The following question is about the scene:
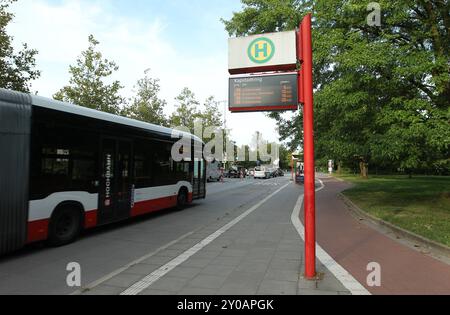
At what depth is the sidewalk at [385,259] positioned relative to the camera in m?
5.04

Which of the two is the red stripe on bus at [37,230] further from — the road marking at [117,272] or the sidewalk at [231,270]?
the sidewalk at [231,270]

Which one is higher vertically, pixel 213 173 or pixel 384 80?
pixel 384 80

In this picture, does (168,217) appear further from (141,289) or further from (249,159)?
(249,159)

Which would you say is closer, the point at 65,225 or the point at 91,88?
the point at 65,225

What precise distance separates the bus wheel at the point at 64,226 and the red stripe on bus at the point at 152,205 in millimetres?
2279

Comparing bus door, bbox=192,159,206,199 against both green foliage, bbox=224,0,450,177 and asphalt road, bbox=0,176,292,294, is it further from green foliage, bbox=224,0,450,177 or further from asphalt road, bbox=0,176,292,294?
green foliage, bbox=224,0,450,177

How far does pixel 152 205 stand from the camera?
11.4 m

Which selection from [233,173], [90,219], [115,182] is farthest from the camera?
[233,173]

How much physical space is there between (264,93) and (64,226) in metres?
5.34

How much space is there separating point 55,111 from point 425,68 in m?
9.23

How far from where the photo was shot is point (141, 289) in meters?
4.84

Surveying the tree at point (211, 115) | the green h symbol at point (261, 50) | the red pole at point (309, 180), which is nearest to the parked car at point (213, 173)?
the tree at point (211, 115)

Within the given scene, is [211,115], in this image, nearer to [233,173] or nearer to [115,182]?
[233,173]

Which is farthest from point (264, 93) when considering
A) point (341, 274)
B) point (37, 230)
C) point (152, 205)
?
point (152, 205)
